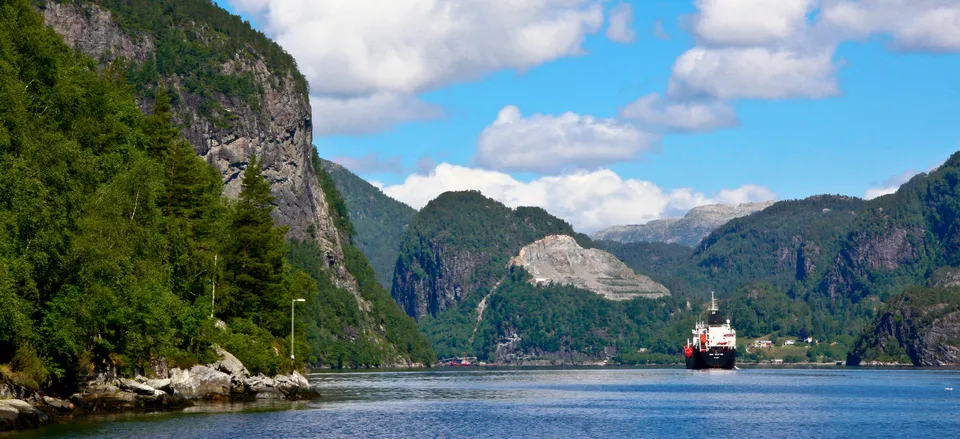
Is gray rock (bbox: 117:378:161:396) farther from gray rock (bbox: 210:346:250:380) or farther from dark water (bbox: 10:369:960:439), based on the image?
gray rock (bbox: 210:346:250:380)

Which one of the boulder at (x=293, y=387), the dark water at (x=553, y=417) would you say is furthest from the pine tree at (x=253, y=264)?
the dark water at (x=553, y=417)

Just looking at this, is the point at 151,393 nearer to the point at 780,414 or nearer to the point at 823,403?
the point at 780,414

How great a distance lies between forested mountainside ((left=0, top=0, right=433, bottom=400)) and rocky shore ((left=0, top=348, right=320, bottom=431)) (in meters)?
1.04

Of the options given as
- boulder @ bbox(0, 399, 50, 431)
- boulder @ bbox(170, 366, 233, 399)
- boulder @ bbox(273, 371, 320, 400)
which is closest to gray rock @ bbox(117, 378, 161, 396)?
boulder @ bbox(170, 366, 233, 399)

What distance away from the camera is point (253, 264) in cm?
12081

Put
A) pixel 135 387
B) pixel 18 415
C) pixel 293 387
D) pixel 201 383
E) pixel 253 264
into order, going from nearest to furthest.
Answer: pixel 18 415, pixel 135 387, pixel 201 383, pixel 293 387, pixel 253 264

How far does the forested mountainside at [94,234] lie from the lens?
76250 mm

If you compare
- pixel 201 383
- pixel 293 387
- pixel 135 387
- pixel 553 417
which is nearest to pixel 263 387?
pixel 293 387

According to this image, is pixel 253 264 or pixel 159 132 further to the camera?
pixel 253 264

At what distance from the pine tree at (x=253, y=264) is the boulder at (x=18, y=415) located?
4461 cm

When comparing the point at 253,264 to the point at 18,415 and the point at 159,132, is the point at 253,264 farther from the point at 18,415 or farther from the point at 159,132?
the point at 18,415

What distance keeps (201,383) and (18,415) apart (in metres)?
30.4

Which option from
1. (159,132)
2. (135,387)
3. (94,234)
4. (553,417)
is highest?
(159,132)

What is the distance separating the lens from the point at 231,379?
106 metres
